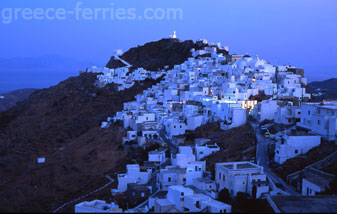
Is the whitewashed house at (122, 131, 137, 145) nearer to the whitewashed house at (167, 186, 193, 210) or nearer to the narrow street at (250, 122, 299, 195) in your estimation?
the narrow street at (250, 122, 299, 195)

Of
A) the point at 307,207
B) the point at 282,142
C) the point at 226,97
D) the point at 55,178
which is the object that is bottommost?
the point at 55,178

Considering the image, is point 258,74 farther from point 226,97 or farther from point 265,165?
point 265,165

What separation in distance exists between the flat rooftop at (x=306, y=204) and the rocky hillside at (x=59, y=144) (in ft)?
44.6

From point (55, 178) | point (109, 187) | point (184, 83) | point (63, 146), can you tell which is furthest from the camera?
point (184, 83)

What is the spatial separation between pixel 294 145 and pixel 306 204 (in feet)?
19.3

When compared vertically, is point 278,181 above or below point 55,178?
above

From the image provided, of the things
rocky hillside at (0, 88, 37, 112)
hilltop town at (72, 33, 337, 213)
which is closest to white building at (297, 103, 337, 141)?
hilltop town at (72, 33, 337, 213)

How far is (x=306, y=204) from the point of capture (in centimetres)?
1567

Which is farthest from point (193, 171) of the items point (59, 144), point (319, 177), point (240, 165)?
point (59, 144)

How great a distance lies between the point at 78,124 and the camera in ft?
149

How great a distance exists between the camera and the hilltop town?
688 inches

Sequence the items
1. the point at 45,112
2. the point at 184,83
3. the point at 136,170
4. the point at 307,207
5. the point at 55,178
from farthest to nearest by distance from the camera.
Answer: the point at 45,112, the point at 184,83, the point at 55,178, the point at 136,170, the point at 307,207

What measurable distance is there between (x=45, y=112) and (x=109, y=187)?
3218cm

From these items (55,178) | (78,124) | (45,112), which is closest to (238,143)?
(55,178)
